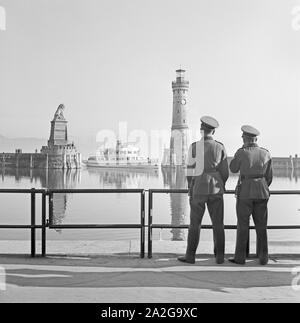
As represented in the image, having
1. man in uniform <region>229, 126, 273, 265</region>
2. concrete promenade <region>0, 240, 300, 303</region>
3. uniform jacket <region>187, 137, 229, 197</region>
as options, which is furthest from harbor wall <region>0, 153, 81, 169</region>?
man in uniform <region>229, 126, 273, 265</region>

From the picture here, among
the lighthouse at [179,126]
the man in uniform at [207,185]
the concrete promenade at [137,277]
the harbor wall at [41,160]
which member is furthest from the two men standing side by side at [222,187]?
the harbor wall at [41,160]

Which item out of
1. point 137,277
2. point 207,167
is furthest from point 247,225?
point 137,277

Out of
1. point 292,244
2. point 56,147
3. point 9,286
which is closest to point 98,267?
point 9,286

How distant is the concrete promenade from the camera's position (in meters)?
3.92

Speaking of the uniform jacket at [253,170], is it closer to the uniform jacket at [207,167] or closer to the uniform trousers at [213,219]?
the uniform jacket at [207,167]

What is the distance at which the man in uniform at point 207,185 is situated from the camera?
5070mm

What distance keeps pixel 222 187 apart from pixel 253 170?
1.30ft

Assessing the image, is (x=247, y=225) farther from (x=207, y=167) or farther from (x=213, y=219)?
(x=207, y=167)

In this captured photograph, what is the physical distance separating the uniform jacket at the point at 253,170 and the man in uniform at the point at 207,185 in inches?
7.4

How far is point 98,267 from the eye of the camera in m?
4.93

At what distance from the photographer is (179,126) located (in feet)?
309

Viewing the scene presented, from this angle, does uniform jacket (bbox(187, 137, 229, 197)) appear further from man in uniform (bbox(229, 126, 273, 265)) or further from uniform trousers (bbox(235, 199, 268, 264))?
uniform trousers (bbox(235, 199, 268, 264))
